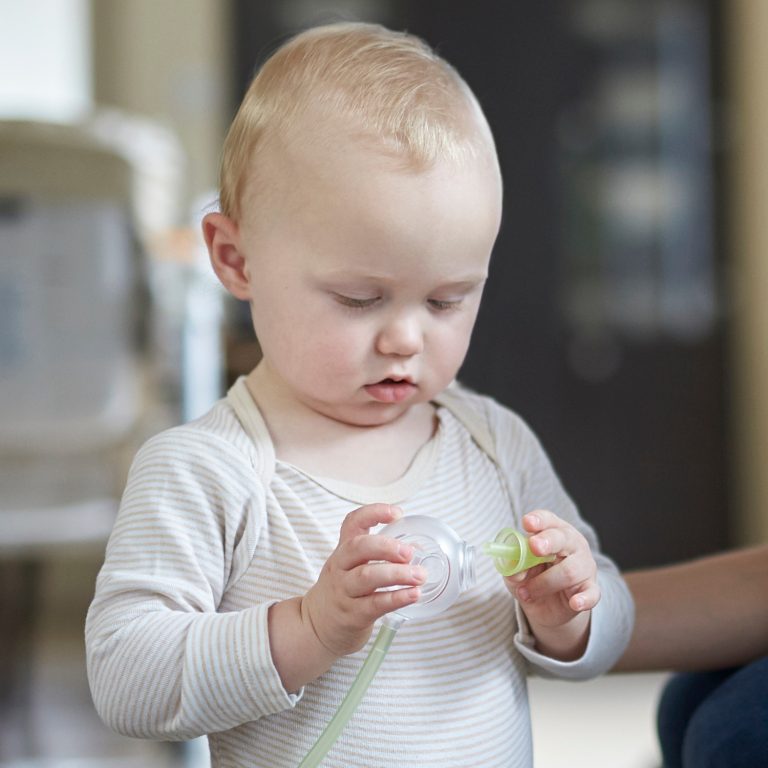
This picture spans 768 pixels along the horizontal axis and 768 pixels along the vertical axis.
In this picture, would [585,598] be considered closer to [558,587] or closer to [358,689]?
[558,587]

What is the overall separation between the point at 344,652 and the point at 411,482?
0.42 feet

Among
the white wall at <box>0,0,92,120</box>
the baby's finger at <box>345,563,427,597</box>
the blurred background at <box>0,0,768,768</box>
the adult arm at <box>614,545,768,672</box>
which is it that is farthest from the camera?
the white wall at <box>0,0,92,120</box>

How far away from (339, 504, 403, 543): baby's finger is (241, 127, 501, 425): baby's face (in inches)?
4.3

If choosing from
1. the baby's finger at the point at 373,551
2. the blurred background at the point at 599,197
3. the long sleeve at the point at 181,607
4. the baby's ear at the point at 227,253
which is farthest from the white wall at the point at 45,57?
the baby's finger at the point at 373,551

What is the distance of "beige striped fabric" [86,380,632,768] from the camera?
0.62m

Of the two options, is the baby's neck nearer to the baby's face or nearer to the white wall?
the baby's face

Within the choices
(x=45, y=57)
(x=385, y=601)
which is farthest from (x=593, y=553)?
(x=45, y=57)

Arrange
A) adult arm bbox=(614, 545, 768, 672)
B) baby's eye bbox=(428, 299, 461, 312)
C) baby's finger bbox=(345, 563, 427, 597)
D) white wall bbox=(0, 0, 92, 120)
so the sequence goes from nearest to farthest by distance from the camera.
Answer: baby's finger bbox=(345, 563, 427, 597)
baby's eye bbox=(428, 299, 461, 312)
adult arm bbox=(614, 545, 768, 672)
white wall bbox=(0, 0, 92, 120)

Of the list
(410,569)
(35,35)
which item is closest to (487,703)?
(410,569)

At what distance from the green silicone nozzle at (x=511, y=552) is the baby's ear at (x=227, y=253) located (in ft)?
0.73

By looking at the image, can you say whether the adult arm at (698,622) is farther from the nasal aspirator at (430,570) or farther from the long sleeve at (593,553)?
the nasal aspirator at (430,570)

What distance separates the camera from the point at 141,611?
63 centimetres

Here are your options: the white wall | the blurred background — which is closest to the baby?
the blurred background

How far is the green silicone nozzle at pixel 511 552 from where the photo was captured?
62 cm
